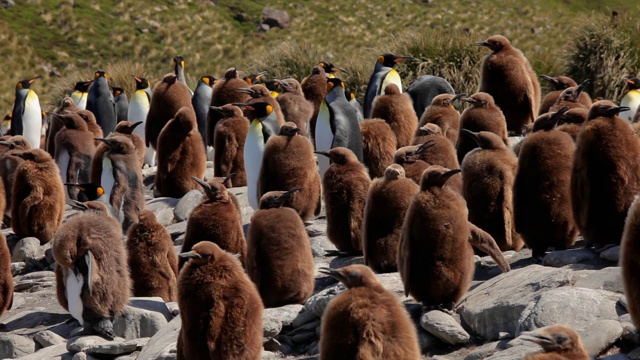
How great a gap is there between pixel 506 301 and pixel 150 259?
10.2 feet

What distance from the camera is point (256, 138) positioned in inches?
429

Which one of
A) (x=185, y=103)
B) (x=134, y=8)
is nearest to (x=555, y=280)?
(x=185, y=103)

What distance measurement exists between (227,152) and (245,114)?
2.87 feet

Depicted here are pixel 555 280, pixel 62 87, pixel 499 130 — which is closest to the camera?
pixel 555 280

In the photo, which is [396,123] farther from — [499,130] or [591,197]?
[591,197]

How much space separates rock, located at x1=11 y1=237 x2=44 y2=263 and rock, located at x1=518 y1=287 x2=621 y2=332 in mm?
6350

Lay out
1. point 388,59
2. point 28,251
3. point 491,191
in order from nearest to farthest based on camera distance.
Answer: point 491,191 < point 28,251 < point 388,59

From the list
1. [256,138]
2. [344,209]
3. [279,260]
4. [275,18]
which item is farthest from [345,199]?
[275,18]

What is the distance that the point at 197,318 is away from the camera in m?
5.95

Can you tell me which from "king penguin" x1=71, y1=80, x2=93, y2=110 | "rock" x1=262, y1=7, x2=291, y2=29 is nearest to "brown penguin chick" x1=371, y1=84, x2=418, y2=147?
"king penguin" x1=71, y1=80, x2=93, y2=110

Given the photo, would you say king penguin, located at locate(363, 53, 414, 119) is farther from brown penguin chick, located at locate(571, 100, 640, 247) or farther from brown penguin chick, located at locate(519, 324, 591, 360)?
brown penguin chick, located at locate(519, 324, 591, 360)

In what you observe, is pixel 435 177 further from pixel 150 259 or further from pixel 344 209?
pixel 150 259

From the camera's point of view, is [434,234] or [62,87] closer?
[434,234]

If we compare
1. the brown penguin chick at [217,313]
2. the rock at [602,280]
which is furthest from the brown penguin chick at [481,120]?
the brown penguin chick at [217,313]
